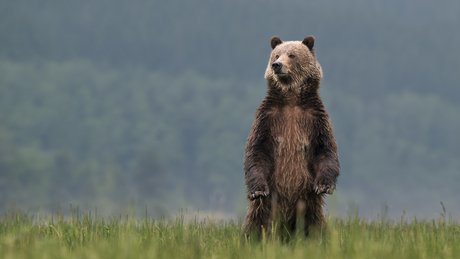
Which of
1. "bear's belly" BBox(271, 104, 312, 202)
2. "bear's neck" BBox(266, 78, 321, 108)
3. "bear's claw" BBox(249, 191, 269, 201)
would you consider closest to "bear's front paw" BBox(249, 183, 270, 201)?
"bear's claw" BBox(249, 191, 269, 201)

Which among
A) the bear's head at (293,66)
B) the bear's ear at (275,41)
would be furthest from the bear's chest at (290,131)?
the bear's ear at (275,41)

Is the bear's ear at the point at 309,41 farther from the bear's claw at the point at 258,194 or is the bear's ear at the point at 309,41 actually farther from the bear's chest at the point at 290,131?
the bear's claw at the point at 258,194

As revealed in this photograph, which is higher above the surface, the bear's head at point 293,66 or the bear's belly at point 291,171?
the bear's head at point 293,66

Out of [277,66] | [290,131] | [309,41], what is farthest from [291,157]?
[309,41]

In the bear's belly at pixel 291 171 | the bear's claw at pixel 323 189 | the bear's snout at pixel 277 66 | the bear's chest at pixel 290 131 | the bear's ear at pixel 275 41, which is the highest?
the bear's ear at pixel 275 41

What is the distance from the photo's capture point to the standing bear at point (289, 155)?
18.2 ft

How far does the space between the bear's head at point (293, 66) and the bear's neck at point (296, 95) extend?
0.04m

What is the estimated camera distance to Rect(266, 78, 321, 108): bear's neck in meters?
5.88

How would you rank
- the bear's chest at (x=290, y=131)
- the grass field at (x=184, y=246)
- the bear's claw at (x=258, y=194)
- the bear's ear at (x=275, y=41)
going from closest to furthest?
the grass field at (x=184, y=246) → the bear's claw at (x=258, y=194) → the bear's chest at (x=290, y=131) → the bear's ear at (x=275, y=41)

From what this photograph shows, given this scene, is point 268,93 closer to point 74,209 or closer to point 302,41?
point 302,41

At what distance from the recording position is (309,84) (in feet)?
19.6

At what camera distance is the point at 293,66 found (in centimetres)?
591

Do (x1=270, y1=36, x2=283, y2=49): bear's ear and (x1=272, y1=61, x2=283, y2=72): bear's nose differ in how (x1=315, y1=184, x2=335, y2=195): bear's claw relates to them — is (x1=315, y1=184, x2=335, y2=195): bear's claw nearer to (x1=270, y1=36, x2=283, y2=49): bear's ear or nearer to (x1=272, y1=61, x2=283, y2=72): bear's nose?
(x1=272, y1=61, x2=283, y2=72): bear's nose

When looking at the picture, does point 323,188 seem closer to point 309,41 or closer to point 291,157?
point 291,157
